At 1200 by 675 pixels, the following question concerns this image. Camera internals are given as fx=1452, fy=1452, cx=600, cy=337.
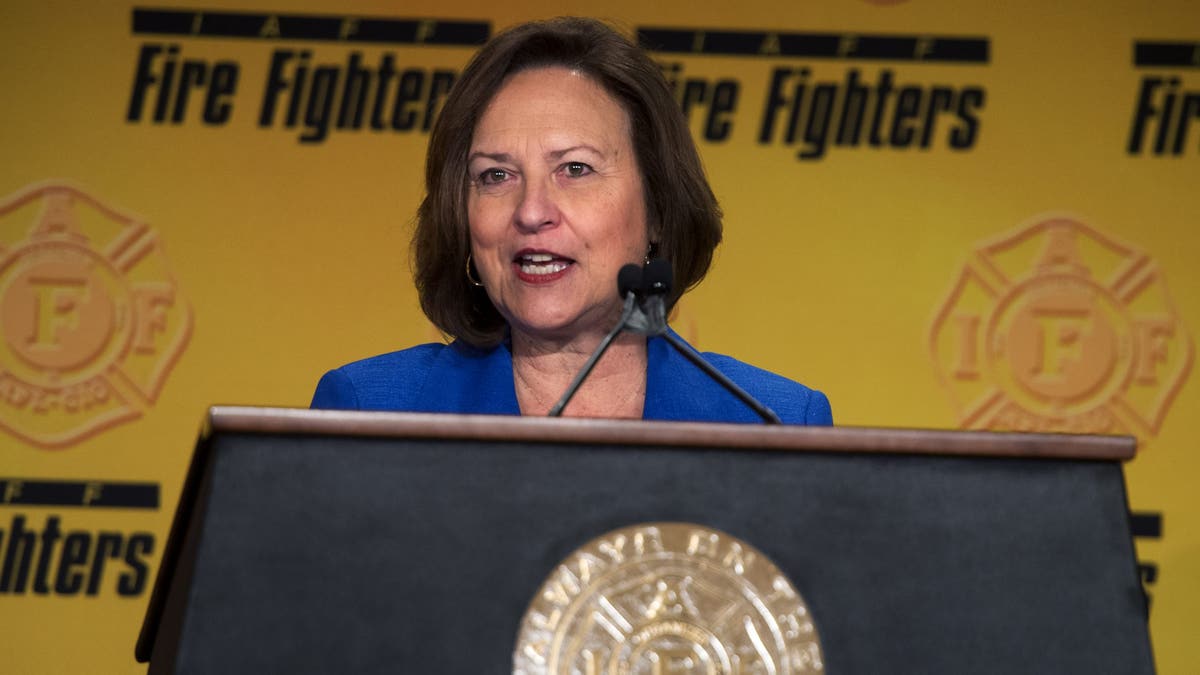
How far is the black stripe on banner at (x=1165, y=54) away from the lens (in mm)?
3488

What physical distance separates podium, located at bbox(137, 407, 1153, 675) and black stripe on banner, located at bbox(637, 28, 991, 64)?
2.48 metres

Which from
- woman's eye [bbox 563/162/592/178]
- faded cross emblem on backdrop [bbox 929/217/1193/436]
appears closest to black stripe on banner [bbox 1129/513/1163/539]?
faded cross emblem on backdrop [bbox 929/217/1193/436]

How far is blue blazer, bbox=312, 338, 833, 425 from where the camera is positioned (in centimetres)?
188

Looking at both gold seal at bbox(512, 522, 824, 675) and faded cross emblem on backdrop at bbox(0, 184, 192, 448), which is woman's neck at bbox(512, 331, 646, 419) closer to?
gold seal at bbox(512, 522, 824, 675)

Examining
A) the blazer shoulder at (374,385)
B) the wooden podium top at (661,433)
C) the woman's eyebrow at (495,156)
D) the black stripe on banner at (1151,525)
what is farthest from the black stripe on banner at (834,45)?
the wooden podium top at (661,433)

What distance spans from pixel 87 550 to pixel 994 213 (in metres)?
2.26

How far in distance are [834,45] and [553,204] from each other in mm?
1814

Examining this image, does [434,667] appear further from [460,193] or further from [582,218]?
[460,193]

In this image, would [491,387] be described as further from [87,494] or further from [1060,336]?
[1060,336]

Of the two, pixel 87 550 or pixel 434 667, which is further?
pixel 87 550

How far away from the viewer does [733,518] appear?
109cm

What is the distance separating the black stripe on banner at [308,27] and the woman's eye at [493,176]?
160 cm

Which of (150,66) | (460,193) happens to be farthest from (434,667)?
(150,66)

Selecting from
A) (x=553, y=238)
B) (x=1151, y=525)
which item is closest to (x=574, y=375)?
(x=553, y=238)
